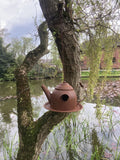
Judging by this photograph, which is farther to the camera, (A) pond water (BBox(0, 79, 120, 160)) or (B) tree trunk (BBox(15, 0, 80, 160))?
(A) pond water (BBox(0, 79, 120, 160))

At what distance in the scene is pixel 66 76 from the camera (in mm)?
1488

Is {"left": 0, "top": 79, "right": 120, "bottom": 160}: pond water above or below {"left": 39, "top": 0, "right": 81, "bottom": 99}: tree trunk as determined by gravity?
below

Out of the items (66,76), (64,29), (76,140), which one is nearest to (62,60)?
(66,76)

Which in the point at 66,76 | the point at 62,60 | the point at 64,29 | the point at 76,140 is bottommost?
the point at 76,140

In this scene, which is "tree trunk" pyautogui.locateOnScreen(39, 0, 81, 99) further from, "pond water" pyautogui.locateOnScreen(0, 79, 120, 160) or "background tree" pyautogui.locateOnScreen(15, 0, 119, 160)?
"pond water" pyautogui.locateOnScreen(0, 79, 120, 160)

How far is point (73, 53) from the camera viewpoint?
4.59 ft

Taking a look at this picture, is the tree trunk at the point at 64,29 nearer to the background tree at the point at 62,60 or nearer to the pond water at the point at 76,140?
the background tree at the point at 62,60

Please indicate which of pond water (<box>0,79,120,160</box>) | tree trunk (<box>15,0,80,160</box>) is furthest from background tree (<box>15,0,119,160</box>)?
pond water (<box>0,79,120,160</box>)

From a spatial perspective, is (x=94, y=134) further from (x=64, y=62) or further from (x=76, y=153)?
(x=64, y=62)

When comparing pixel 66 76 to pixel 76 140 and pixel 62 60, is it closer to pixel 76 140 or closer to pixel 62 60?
pixel 62 60

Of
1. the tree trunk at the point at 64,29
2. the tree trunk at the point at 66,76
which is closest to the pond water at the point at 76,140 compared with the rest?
the tree trunk at the point at 66,76

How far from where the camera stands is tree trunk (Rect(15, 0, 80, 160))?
1338 millimetres

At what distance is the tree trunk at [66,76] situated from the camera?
1.34 meters

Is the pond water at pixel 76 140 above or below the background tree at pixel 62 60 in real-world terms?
below
